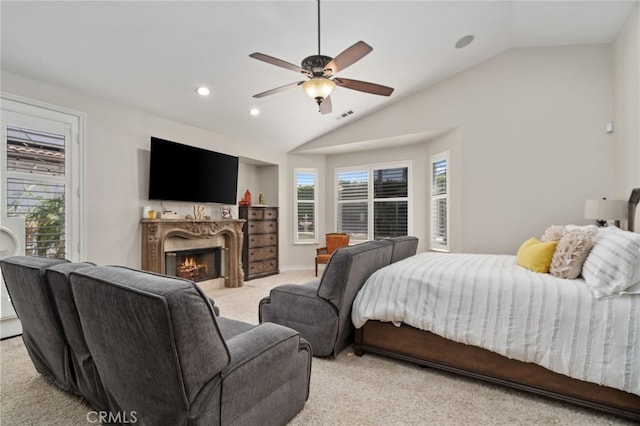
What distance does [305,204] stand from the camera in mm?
6875

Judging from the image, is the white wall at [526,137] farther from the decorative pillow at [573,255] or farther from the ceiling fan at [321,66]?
the ceiling fan at [321,66]

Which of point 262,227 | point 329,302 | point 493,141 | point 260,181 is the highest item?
point 493,141

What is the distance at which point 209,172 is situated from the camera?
4.86m

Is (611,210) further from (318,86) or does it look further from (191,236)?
(191,236)

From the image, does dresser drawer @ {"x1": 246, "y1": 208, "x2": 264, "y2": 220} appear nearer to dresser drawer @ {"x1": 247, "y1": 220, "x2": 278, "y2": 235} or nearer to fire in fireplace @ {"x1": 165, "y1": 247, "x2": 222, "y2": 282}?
dresser drawer @ {"x1": 247, "y1": 220, "x2": 278, "y2": 235}

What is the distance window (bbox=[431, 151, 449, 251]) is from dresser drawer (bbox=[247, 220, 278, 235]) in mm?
3150

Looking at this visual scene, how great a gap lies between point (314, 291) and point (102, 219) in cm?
290

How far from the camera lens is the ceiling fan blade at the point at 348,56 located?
244 centimetres

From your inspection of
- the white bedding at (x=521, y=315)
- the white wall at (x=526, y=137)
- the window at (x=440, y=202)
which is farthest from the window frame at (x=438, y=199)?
the white bedding at (x=521, y=315)

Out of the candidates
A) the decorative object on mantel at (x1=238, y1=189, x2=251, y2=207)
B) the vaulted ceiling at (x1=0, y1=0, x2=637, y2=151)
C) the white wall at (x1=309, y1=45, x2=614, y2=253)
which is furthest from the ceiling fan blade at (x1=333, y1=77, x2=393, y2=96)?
the decorative object on mantel at (x1=238, y1=189, x2=251, y2=207)

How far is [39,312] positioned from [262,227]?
14.1 ft

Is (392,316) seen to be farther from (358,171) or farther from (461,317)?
(358,171)

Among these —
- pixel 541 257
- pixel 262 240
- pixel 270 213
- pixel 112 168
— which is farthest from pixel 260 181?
pixel 541 257

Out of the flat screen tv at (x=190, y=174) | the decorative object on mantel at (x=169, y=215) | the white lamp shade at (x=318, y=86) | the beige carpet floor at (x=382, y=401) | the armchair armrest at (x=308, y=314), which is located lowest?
the beige carpet floor at (x=382, y=401)
